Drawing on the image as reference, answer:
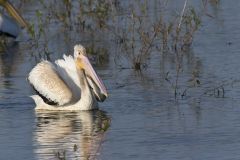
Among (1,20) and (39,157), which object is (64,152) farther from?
(1,20)

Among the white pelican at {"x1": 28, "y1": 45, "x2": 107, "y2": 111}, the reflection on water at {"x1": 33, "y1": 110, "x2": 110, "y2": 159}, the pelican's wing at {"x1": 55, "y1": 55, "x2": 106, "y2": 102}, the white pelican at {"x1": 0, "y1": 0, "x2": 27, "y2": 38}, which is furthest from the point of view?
the white pelican at {"x1": 0, "y1": 0, "x2": 27, "y2": 38}

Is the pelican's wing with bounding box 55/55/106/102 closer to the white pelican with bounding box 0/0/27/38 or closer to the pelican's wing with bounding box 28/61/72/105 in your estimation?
the pelican's wing with bounding box 28/61/72/105

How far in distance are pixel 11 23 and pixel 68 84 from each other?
5.92 m

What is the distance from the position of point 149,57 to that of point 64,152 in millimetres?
5701

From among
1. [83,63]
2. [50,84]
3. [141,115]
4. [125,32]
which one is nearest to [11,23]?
[125,32]

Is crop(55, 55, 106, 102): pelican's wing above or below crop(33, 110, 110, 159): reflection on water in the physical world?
above

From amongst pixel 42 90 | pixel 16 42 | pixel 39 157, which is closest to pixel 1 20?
pixel 16 42

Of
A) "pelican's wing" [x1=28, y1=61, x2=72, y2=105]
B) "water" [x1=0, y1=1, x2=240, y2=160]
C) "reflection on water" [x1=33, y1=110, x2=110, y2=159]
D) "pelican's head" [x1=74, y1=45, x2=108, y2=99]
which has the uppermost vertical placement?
→ "pelican's head" [x1=74, y1=45, x2=108, y2=99]

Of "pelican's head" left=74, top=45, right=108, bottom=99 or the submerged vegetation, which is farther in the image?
the submerged vegetation

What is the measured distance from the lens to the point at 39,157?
27.7ft

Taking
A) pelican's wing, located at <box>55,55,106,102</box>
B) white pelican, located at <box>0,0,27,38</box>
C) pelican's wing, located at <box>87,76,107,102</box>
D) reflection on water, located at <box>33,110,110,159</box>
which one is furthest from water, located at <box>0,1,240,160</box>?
white pelican, located at <box>0,0,27,38</box>

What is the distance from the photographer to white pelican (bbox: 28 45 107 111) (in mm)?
10969

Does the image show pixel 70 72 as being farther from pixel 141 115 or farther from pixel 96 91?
pixel 141 115

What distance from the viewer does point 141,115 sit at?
33.6 feet
